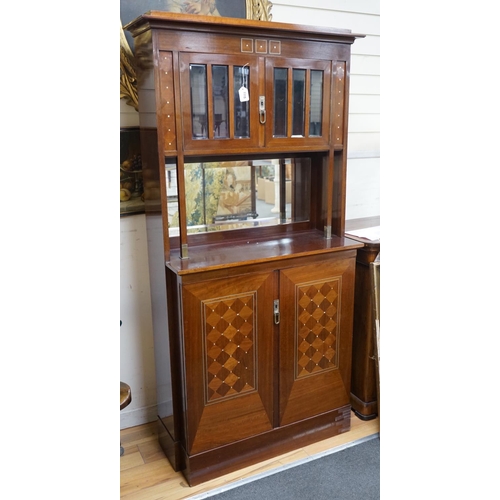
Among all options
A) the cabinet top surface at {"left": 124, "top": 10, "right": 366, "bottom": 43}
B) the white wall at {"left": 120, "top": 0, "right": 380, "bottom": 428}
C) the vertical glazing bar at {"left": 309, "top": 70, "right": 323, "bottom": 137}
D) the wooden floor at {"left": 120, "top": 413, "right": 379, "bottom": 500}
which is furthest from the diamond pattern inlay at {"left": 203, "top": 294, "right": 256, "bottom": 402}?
the cabinet top surface at {"left": 124, "top": 10, "right": 366, "bottom": 43}

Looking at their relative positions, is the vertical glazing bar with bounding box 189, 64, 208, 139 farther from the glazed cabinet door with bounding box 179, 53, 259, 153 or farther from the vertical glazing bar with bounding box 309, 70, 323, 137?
the vertical glazing bar with bounding box 309, 70, 323, 137

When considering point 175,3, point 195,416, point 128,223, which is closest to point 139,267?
point 128,223

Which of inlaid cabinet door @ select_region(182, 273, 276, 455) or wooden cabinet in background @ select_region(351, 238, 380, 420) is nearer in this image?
inlaid cabinet door @ select_region(182, 273, 276, 455)

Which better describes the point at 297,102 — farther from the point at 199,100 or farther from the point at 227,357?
the point at 227,357

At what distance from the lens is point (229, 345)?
2.12 m

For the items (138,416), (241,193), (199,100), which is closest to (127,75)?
(199,100)

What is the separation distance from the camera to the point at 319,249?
2.26 metres

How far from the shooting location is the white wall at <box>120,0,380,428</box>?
2422 millimetres

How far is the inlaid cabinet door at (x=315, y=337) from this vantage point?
7.41ft

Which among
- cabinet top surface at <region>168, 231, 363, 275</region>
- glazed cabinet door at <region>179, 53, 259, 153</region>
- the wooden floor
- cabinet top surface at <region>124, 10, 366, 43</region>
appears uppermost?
cabinet top surface at <region>124, 10, 366, 43</region>
